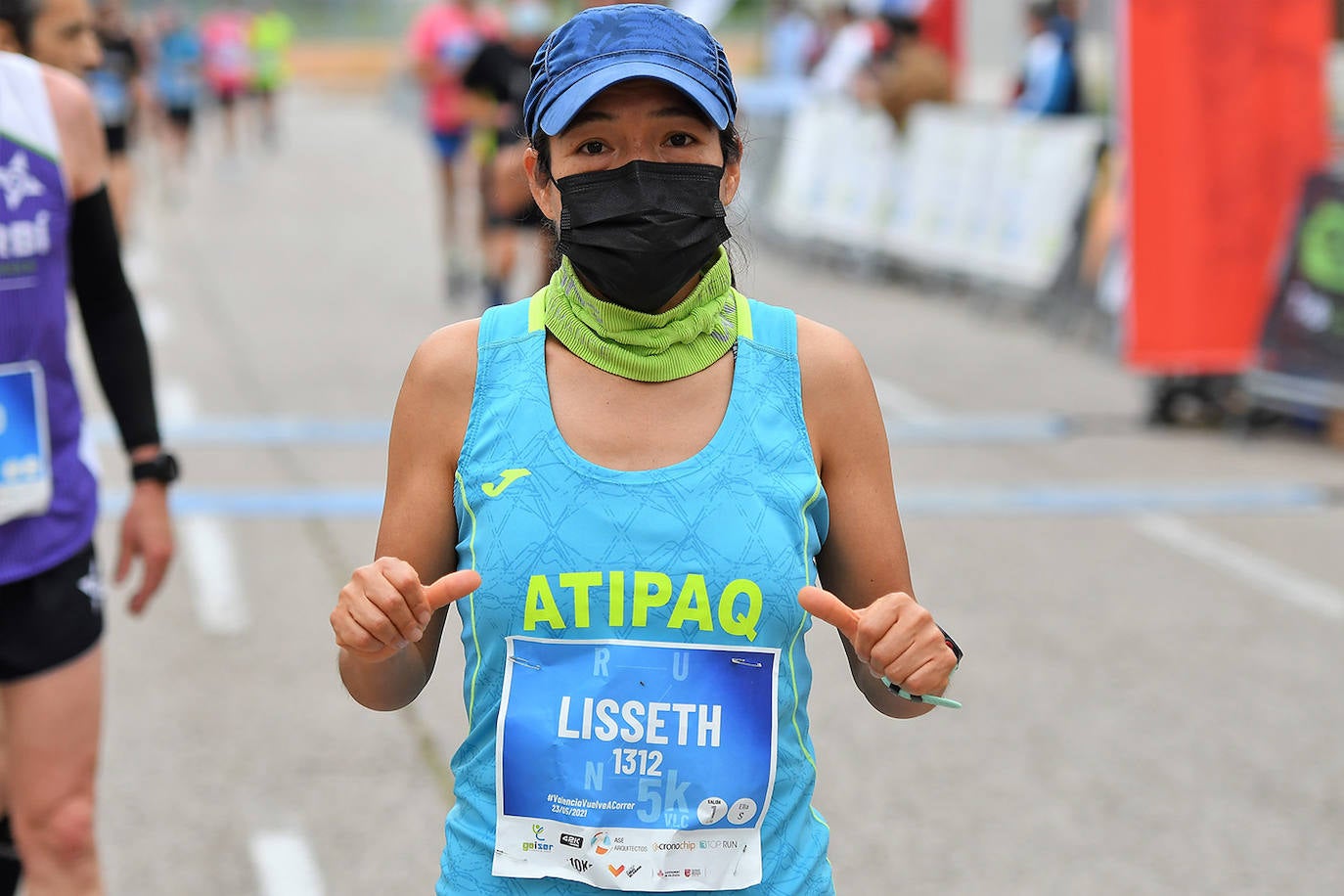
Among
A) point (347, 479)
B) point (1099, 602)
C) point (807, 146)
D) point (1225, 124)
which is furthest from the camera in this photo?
point (807, 146)

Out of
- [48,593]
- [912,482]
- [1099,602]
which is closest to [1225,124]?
[912,482]

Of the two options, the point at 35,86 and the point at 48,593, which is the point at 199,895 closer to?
the point at 48,593

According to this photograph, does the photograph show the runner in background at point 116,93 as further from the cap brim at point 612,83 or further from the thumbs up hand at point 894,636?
the thumbs up hand at point 894,636

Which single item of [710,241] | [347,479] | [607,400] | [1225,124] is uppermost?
[710,241]

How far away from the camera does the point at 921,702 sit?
7.29ft

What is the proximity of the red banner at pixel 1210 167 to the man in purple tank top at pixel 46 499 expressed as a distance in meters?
7.34

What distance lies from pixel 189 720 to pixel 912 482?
4137 millimetres

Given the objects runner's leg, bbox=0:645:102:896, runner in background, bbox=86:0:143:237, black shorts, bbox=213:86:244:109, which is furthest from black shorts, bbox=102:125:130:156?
black shorts, bbox=213:86:244:109

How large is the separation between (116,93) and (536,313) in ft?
40.7

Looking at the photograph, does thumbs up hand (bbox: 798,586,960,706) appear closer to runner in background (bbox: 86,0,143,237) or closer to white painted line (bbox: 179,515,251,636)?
white painted line (bbox: 179,515,251,636)

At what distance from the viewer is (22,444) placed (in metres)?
3.10

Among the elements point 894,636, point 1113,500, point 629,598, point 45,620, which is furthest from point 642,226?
point 1113,500

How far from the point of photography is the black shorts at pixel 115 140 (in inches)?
481

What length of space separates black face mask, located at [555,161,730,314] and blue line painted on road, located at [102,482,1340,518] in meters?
5.94
